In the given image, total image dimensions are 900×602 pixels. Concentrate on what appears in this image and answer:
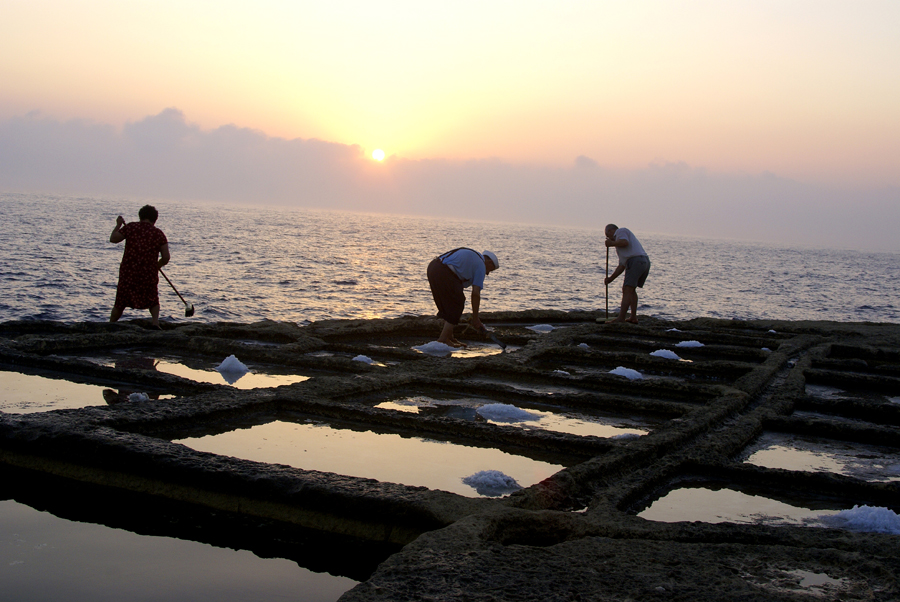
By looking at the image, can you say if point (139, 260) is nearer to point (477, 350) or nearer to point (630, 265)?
point (477, 350)

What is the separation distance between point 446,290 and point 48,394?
3.96 metres

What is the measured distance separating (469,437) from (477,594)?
7.26ft

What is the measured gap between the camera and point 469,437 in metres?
4.28

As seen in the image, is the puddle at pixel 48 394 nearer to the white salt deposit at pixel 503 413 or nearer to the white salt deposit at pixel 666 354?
the white salt deposit at pixel 503 413

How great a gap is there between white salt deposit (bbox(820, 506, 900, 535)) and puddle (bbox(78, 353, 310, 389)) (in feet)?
12.8

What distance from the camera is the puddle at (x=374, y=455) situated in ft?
11.7

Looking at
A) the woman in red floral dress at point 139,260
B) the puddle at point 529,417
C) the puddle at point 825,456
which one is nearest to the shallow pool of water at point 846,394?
the puddle at point 825,456

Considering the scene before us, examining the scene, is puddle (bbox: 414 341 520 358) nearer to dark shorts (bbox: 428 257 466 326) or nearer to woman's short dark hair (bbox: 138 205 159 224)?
dark shorts (bbox: 428 257 466 326)

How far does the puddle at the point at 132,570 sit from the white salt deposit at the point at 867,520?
2.02 meters

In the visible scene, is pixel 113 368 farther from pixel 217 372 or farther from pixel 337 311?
→ pixel 337 311

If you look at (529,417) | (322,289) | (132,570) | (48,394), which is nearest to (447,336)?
(529,417)

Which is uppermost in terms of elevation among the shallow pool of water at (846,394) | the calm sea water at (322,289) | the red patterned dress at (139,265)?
the red patterned dress at (139,265)

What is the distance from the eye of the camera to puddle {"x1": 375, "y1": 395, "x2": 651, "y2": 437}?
15.5 ft

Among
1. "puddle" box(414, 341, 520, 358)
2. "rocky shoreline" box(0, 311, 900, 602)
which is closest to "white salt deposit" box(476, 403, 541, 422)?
"rocky shoreline" box(0, 311, 900, 602)
